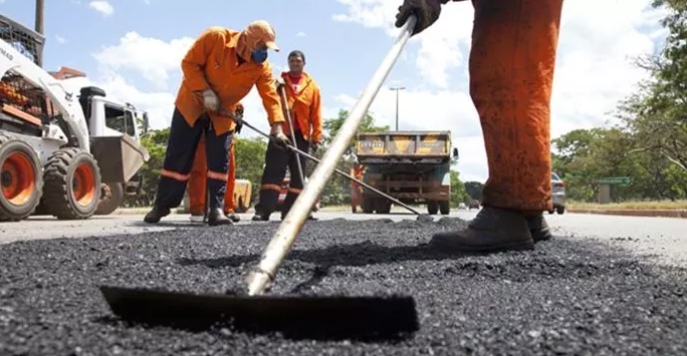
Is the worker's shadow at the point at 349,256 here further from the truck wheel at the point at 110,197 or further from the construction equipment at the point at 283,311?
the truck wheel at the point at 110,197

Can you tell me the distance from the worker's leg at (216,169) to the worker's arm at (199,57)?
0.47 m

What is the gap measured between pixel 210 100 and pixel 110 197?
6192mm

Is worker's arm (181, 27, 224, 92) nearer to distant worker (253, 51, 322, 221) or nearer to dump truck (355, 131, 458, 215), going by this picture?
distant worker (253, 51, 322, 221)

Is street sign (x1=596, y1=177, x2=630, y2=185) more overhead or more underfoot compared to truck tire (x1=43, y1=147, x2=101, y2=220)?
more overhead

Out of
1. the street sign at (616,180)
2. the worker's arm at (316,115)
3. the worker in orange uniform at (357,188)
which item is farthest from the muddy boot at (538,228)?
the street sign at (616,180)

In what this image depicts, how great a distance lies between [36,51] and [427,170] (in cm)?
874

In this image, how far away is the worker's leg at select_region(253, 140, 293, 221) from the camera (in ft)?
24.1

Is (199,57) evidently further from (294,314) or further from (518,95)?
(294,314)

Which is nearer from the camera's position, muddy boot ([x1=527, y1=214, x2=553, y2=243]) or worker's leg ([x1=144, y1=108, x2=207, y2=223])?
muddy boot ([x1=527, y1=214, x2=553, y2=243])

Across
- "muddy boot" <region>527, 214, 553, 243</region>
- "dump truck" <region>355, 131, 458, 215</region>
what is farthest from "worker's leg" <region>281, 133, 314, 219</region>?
"dump truck" <region>355, 131, 458, 215</region>

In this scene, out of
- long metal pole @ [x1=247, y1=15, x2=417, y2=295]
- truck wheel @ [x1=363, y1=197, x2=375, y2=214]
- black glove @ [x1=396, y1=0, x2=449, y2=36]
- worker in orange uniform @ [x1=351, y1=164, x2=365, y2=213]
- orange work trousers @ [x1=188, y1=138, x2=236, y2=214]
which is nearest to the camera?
long metal pole @ [x1=247, y1=15, x2=417, y2=295]

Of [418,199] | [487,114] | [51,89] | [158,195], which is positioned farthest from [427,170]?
[487,114]

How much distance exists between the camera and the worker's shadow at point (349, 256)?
2.65m

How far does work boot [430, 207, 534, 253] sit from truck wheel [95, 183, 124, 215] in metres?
8.92
